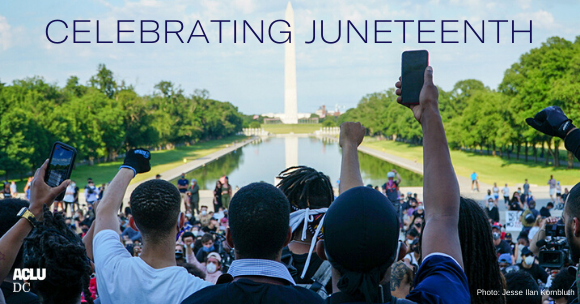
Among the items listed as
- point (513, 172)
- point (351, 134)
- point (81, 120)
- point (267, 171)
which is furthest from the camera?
point (81, 120)

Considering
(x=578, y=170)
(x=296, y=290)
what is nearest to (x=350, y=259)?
(x=296, y=290)

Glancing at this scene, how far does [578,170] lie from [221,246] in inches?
1330

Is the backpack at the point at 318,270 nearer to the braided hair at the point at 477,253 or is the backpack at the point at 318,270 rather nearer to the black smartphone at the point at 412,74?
the braided hair at the point at 477,253

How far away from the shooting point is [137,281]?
7.35 feet

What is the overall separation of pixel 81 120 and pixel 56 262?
154ft

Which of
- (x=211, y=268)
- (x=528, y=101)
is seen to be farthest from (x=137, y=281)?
(x=528, y=101)

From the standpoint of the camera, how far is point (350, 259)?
4.73 ft

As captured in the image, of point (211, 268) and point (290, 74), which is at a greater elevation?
point (290, 74)

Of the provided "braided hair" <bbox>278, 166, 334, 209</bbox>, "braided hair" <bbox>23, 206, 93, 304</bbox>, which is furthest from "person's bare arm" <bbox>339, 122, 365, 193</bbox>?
"braided hair" <bbox>23, 206, 93, 304</bbox>

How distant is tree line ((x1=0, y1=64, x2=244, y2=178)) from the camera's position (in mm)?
33375

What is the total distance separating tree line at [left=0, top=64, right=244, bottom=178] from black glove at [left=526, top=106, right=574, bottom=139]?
33.6 m

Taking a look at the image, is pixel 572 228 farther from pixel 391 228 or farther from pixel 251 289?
pixel 251 289

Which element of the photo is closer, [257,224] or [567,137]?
[257,224]

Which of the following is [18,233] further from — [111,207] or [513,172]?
[513,172]
